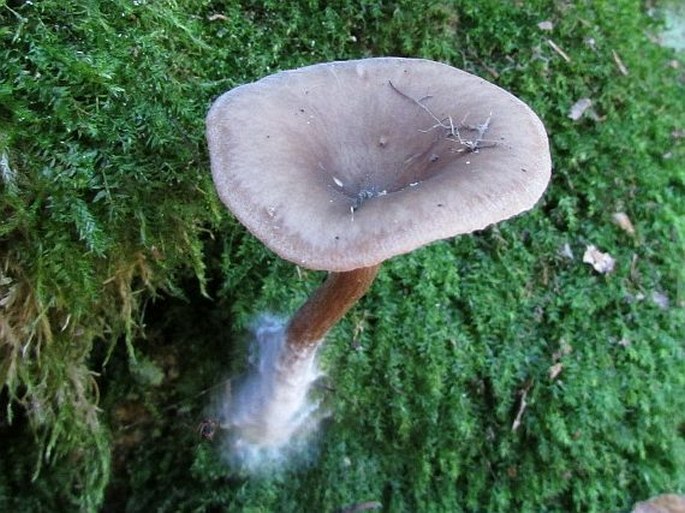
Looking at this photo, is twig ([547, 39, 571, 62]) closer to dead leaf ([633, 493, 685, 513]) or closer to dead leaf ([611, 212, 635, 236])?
dead leaf ([611, 212, 635, 236])

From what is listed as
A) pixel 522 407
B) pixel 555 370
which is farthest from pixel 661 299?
pixel 522 407

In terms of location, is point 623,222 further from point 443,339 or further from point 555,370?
point 443,339

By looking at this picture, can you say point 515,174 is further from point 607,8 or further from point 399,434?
point 607,8

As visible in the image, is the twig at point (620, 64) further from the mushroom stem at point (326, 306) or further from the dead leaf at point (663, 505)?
the dead leaf at point (663, 505)

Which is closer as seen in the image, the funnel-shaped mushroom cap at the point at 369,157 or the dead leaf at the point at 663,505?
the funnel-shaped mushroom cap at the point at 369,157

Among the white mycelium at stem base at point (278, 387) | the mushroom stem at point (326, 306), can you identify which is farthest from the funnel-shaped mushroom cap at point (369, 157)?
the white mycelium at stem base at point (278, 387)

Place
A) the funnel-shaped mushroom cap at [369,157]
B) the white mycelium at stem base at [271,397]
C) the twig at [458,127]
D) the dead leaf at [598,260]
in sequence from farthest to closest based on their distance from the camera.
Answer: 1. the dead leaf at [598,260]
2. the white mycelium at stem base at [271,397]
3. the twig at [458,127]
4. the funnel-shaped mushroom cap at [369,157]

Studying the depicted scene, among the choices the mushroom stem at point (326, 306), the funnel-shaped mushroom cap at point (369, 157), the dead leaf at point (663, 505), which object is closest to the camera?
the funnel-shaped mushroom cap at point (369, 157)

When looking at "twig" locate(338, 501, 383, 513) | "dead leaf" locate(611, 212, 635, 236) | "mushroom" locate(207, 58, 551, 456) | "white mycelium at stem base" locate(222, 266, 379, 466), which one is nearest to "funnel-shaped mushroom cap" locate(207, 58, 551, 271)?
"mushroom" locate(207, 58, 551, 456)
